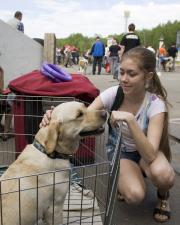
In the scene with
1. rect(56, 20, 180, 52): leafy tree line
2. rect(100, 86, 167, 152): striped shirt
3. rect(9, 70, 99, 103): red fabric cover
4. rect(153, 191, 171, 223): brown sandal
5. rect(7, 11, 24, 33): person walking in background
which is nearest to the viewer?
rect(100, 86, 167, 152): striped shirt

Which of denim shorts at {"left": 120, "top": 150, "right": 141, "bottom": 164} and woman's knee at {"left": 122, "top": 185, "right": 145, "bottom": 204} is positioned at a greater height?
denim shorts at {"left": 120, "top": 150, "right": 141, "bottom": 164}

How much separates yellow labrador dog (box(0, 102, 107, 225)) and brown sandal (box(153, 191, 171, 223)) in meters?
1.03

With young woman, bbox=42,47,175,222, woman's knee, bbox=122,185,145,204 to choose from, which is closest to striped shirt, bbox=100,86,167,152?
young woman, bbox=42,47,175,222

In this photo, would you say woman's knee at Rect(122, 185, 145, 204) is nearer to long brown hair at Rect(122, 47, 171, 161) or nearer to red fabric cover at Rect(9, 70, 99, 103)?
long brown hair at Rect(122, 47, 171, 161)

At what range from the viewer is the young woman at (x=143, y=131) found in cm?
360

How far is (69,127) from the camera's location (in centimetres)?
325

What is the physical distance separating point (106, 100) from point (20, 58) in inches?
223

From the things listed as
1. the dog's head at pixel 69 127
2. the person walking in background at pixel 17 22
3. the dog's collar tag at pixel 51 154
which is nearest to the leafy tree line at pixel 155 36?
the person walking in background at pixel 17 22

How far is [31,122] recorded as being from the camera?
476 centimetres

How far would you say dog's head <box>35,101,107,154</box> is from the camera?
3052mm

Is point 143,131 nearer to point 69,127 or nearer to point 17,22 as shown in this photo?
point 69,127

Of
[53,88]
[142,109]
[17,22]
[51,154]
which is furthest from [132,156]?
[17,22]

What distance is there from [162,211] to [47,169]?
137 cm

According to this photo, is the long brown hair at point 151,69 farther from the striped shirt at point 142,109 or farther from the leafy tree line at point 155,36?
the leafy tree line at point 155,36
